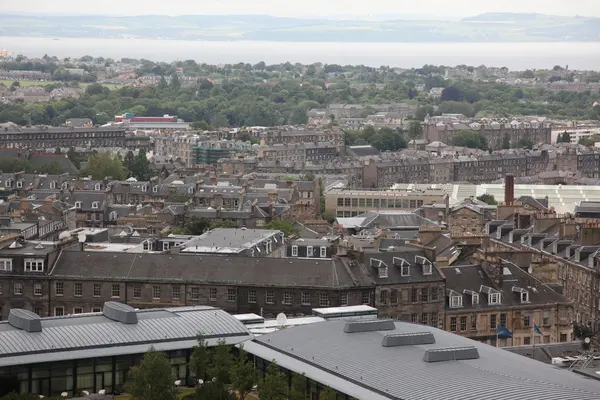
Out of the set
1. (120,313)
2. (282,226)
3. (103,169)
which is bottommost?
(103,169)

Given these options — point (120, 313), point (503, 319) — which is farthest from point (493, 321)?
point (120, 313)

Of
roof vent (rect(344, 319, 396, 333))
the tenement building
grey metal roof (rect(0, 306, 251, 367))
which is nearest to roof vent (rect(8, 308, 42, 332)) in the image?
grey metal roof (rect(0, 306, 251, 367))

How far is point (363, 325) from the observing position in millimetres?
46688

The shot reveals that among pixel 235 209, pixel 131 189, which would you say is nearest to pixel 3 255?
pixel 235 209

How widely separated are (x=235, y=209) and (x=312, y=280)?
38064 mm

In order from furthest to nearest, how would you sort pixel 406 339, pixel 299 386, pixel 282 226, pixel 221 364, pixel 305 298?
pixel 282 226
pixel 305 298
pixel 406 339
pixel 221 364
pixel 299 386

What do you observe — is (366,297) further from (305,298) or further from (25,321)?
(25,321)

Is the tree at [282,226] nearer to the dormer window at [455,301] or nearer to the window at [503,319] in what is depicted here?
the dormer window at [455,301]

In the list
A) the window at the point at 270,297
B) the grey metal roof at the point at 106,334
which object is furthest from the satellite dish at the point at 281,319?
the window at the point at 270,297

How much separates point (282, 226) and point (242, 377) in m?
38.6

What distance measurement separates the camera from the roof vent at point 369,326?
1831 inches

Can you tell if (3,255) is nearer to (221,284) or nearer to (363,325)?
(221,284)

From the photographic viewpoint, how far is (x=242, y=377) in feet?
140

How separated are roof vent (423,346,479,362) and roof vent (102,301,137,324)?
9.70 metres
